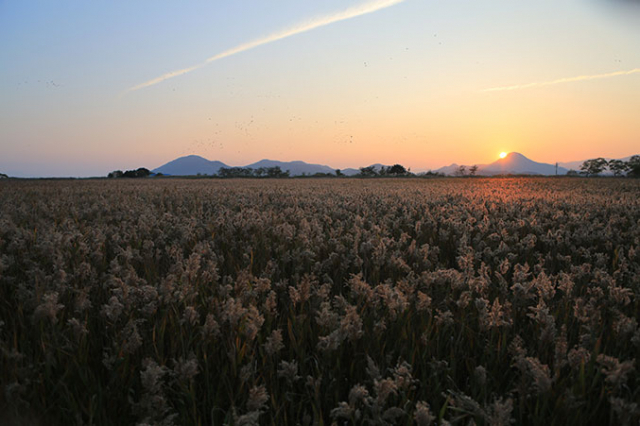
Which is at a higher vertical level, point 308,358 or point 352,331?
point 352,331

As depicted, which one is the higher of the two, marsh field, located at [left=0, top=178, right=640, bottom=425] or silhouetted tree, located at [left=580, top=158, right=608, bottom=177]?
silhouetted tree, located at [left=580, top=158, right=608, bottom=177]

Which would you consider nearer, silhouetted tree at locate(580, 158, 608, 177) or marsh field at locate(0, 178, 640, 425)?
marsh field at locate(0, 178, 640, 425)

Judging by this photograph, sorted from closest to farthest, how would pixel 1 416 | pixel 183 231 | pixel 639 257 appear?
pixel 1 416 < pixel 639 257 < pixel 183 231

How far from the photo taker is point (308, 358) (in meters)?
2.29

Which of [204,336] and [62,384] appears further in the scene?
[204,336]

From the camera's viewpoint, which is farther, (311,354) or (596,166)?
(596,166)

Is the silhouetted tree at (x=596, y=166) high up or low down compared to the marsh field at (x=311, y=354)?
up

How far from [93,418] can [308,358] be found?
3.83 feet

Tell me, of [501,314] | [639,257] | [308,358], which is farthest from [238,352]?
[639,257]

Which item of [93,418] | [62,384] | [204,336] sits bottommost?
[93,418]

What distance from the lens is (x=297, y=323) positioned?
8.71 ft

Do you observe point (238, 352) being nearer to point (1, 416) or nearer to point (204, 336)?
point (204, 336)

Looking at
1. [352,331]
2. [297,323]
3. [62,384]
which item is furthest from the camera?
[297,323]

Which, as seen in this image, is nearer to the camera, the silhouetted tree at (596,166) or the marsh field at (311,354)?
the marsh field at (311,354)
